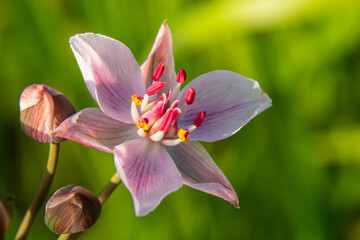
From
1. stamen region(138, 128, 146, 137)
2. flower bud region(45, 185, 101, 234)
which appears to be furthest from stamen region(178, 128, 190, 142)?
flower bud region(45, 185, 101, 234)

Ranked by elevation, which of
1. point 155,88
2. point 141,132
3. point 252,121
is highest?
point 155,88

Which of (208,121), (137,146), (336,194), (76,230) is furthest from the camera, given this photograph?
(336,194)

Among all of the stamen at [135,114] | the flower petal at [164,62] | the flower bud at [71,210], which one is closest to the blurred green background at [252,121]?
the flower petal at [164,62]

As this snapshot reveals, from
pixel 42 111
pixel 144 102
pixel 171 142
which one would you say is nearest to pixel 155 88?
pixel 144 102

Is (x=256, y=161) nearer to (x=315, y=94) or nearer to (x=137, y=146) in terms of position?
(x=315, y=94)

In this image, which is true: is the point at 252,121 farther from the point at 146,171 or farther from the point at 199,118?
the point at 146,171

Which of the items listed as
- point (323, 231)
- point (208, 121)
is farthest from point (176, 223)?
point (208, 121)
